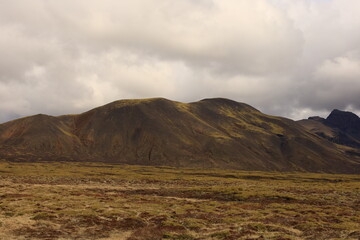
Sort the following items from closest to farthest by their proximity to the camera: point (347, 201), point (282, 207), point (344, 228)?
1. point (344, 228)
2. point (282, 207)
3. point (347, 201)

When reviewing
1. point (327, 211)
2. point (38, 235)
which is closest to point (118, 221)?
point (38, 235)

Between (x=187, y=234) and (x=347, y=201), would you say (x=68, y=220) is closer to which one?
(x=187, y=234)

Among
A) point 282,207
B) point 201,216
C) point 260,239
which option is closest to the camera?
point 260,239

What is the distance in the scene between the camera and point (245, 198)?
52938 millimetres

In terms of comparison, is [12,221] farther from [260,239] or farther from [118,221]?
[260,239]

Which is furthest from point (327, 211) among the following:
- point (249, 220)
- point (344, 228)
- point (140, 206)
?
point (140, 206)

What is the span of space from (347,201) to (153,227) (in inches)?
1459

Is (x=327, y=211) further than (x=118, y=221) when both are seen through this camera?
Yes

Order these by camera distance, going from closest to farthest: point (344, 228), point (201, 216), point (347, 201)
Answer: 1. point (344, 228)
2. point (201, 216)
3. point (347, 201)

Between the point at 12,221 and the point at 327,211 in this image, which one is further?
the point at 327,211

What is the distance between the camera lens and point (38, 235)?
87.1 ft

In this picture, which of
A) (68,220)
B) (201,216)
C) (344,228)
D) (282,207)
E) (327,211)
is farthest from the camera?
(282,207)

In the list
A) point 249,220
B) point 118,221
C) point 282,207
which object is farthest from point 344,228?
point 118,221

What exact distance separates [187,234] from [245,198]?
1095 inches
